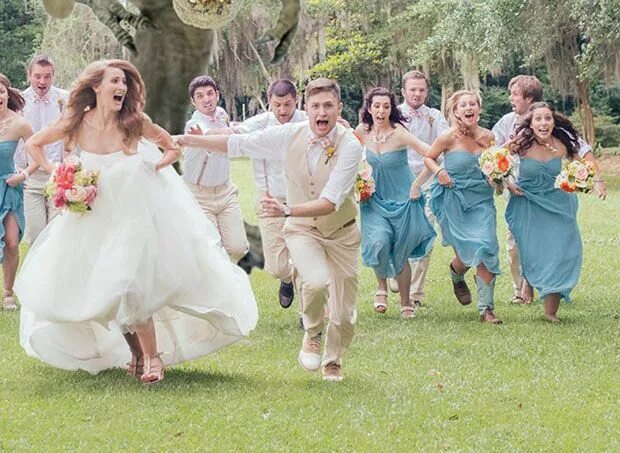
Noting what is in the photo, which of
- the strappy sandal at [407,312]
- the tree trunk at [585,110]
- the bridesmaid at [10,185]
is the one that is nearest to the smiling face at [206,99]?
the bridesmaid at [10,185]

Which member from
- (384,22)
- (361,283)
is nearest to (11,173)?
(361,283)

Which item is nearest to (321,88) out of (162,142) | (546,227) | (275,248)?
(162,142)

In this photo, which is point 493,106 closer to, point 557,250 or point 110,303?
point 557,250

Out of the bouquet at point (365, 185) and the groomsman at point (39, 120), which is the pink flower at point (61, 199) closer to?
the bouquet at point (365, 185)

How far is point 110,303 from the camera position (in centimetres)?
638

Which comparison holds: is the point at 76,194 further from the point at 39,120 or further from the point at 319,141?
the point at 39,120

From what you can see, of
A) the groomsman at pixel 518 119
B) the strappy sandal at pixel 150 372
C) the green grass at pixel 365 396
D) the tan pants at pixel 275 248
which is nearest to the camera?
the green grass at pixel 365 396

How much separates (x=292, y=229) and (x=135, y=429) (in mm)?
1557

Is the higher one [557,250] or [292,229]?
[292,229]

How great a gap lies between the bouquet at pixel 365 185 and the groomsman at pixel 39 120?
273 cm

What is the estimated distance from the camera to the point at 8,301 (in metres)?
10.3

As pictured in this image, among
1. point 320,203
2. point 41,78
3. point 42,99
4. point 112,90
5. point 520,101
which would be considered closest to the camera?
point 320,203

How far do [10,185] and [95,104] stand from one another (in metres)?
3.51

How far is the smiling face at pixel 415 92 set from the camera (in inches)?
412
